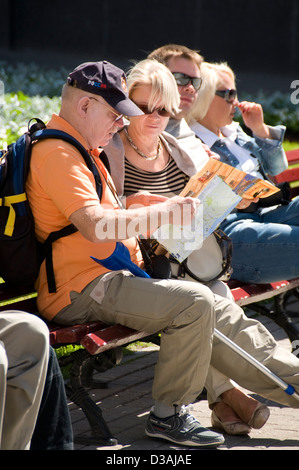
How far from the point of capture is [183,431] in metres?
3.91

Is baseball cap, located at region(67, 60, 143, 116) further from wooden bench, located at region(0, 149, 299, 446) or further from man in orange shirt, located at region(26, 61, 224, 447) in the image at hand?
wooden bench, located at region(0, 149, 299, 446)

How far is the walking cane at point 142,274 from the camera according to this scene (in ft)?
12.7

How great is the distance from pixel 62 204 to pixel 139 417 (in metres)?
1.32

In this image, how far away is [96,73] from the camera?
3.82 metres

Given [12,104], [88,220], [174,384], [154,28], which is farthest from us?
[154,28]

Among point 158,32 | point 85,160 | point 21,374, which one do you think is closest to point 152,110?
point 85,160

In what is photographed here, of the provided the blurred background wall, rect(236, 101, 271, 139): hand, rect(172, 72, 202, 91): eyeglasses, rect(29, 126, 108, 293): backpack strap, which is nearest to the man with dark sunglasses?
rect(172, 72, 202, 91): eyeglasses

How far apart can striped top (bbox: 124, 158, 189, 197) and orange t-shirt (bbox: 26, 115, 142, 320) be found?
51 centimetres

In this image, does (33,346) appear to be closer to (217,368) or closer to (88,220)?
(88,220)

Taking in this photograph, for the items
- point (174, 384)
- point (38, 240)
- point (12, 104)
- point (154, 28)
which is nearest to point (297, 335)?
point (174, 384)

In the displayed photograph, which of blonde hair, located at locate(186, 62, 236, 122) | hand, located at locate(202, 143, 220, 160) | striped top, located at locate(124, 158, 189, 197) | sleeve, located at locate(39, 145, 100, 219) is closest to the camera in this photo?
sleeve, located at locate(39, 145, 100, 219)

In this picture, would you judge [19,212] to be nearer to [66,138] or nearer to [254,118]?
[66,138]

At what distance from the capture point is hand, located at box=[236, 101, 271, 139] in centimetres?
554

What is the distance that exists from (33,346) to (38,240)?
0.88 metres
